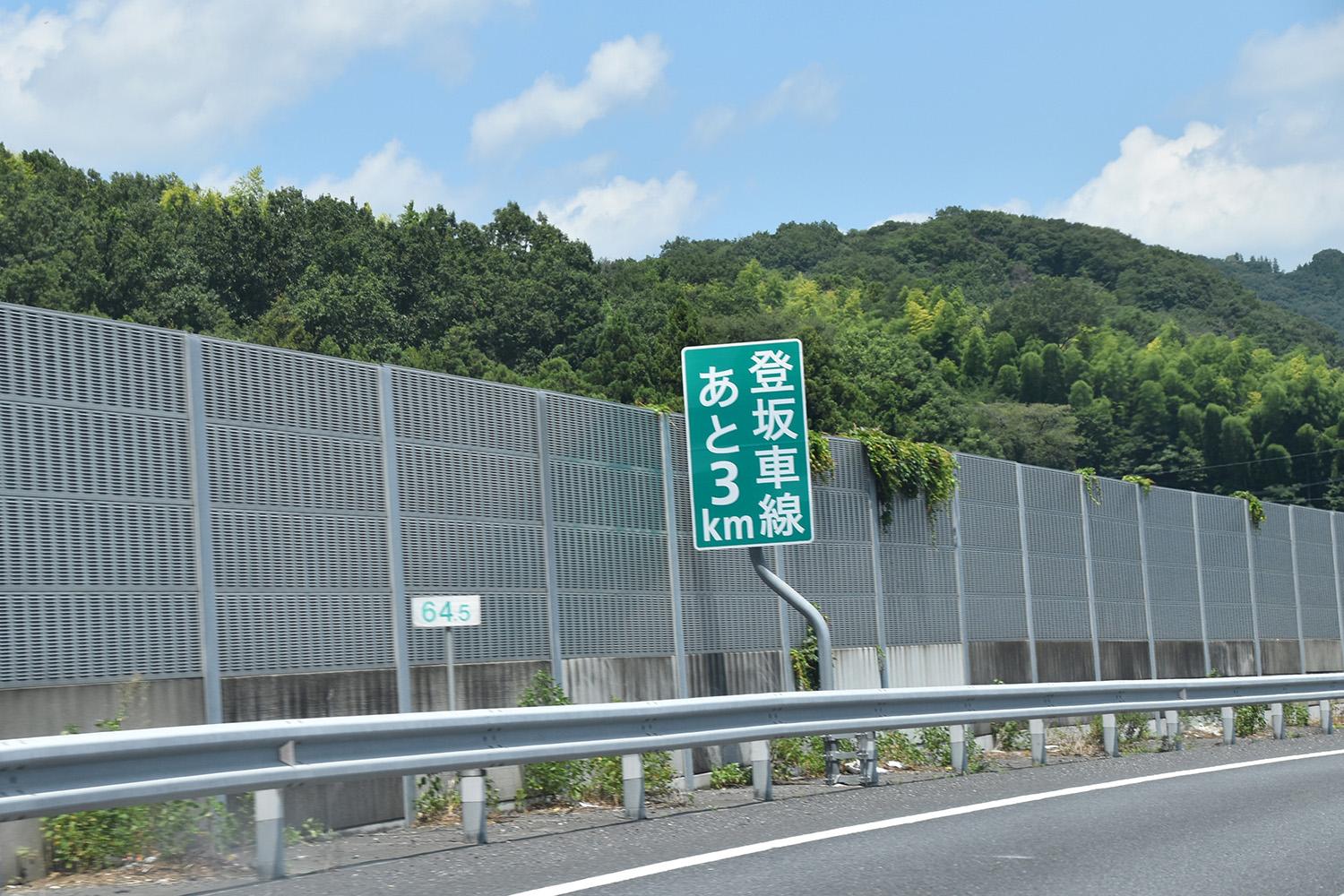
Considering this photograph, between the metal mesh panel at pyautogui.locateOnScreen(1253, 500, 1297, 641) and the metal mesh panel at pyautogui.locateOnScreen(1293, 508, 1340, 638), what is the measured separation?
0.60m

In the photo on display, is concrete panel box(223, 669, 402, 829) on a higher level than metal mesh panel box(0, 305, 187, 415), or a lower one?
lower

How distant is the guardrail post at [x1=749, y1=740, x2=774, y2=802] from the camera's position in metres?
13.5

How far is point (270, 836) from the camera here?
9.33 m

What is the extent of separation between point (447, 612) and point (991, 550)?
11.9 metres

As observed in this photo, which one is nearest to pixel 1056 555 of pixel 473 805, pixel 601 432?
pixel 601 432

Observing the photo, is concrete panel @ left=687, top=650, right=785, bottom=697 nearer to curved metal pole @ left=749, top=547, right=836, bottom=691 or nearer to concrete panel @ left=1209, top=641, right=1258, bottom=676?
curved metal pole @ left=749, top=547, right=836, bottom=691

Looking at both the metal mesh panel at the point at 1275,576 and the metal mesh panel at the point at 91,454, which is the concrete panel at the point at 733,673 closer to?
the metal mesh panel at the point at 91,454

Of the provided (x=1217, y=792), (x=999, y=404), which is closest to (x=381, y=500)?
(x=1217, y=792)

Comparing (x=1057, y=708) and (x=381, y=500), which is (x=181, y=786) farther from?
(x=1057, y=708)

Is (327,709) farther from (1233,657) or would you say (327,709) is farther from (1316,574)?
(1316,574)

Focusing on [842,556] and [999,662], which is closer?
[842,556]

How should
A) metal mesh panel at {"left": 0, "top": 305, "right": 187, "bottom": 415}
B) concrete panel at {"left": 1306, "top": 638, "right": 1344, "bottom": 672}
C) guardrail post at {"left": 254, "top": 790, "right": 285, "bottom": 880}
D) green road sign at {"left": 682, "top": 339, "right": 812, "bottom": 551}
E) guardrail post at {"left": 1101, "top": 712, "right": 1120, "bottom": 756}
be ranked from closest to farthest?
guardrail post at {"left": 254, "top": 790, "right": 285, "bottom": 880}
metal mesh panel at {"left": 0, "top": 305, "right": 187, "bottom": 415}
green road sign at {"left": 682, "top": 339, "right": 812, "bottom": 551}
guardrail post at {"left": 1101, "top": 712, "right": 1120, "bottom": 756}
concrete panel at {"left": 1306, "top": 638, "right": 1344, "bottom": 672}

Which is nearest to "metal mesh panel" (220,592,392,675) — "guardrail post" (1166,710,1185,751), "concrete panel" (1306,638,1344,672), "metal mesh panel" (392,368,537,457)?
"metal mesh panel" (392,368,537,457)

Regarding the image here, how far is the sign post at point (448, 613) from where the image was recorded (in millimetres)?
13273
